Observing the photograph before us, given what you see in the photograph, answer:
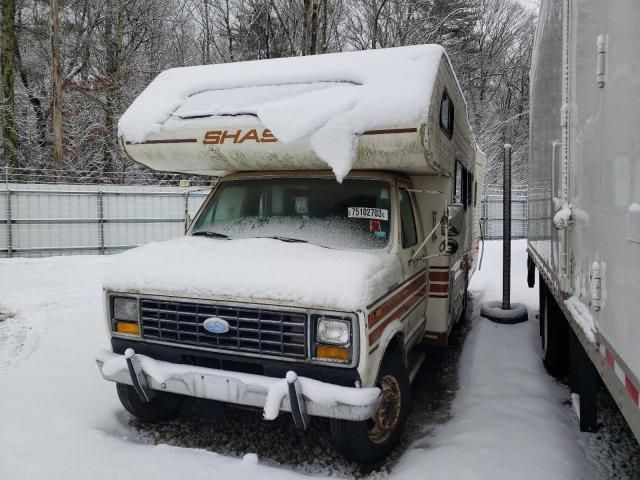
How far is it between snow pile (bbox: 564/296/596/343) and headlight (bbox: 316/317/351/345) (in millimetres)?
1320

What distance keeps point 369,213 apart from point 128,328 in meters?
2.04

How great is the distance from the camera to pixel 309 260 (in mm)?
3738

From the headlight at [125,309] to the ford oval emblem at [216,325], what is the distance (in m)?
0.65

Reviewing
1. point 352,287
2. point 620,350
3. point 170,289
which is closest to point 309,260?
point 352,287

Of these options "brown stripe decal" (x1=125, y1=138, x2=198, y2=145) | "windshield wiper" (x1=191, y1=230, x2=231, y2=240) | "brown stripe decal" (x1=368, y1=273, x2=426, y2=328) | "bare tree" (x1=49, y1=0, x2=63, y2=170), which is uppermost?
"bare tree" (x1=49, y1=0, x2=63, y2=170)

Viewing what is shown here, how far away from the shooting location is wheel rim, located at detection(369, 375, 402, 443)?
3818 millimetres

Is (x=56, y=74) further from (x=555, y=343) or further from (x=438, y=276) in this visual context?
(x=555, y=343)

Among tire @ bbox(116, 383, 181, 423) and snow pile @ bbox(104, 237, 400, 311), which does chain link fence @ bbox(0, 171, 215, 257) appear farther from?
snow pile @ bbox(104, 237, 400, 311)

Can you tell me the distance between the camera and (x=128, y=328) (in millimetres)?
4043

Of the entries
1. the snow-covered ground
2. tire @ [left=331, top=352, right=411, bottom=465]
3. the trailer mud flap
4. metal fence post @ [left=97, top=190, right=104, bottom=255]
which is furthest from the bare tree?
the trailer mud flap

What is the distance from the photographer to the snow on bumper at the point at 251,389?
3354mm

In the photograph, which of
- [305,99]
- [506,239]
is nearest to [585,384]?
[305,99]

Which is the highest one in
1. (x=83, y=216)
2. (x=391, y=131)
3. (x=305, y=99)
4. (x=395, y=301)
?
(x=305, y=99)

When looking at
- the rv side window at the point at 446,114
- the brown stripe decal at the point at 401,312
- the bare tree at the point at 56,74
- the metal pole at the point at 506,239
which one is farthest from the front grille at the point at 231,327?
the bare tree at the point at 56,74
